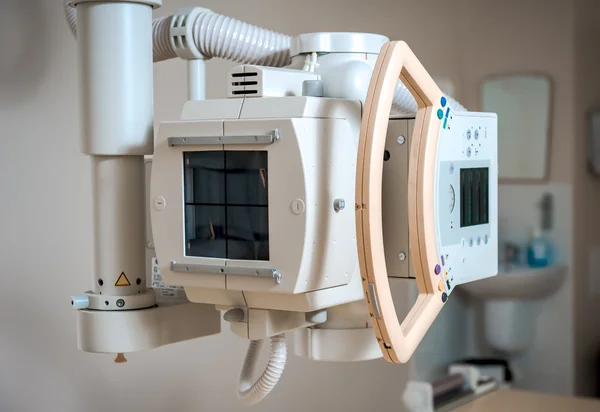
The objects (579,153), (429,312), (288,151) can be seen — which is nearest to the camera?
(288,151)

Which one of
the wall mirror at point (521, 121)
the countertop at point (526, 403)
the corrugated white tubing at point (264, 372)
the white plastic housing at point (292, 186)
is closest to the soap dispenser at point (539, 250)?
the wall mirror at point (521, 121)

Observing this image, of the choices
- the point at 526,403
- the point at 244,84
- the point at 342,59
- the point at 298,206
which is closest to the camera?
the point at 298,206

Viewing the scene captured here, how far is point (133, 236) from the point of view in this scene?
5.60ft

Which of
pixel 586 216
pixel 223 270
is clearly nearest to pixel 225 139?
pixel 223 270

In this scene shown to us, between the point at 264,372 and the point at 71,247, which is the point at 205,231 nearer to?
the point at 264,372

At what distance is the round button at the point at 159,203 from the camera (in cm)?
153

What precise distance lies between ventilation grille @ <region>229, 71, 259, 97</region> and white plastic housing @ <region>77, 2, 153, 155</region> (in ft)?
0.84

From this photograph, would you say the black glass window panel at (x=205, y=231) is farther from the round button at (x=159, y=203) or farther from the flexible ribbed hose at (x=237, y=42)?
the flexible ribbed hose at (x=237, y=42)

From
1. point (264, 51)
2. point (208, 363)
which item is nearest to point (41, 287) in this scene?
point (208, 363)

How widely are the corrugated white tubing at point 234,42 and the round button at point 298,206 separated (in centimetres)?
48

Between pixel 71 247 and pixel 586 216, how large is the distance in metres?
1.93

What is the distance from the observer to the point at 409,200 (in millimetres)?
1492

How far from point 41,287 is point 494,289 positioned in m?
1.72

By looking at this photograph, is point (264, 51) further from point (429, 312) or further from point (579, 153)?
point (579, 153)
